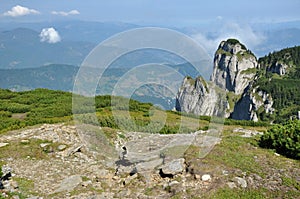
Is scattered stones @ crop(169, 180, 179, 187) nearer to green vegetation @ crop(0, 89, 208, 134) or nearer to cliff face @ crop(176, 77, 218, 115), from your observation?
green vegetation @ crop(0, 89, 208, 134)

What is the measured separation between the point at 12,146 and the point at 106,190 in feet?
26.7

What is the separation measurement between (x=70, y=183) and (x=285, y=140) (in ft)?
40.7

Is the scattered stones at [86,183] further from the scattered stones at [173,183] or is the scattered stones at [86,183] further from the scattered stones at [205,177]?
the scattered stones at [205,177]

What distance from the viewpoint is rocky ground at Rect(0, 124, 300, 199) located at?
14.5m

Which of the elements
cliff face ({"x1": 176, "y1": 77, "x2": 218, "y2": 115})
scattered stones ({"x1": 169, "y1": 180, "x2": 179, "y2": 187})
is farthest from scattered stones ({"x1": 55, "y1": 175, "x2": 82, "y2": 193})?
cliff face ({"x1": 176, "y1": 77, "x2": 218, "y2": 115})

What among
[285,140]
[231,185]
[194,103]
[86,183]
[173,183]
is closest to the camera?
[231,185]

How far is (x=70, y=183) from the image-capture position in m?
15.8

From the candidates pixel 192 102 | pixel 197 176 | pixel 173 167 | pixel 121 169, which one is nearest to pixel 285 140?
pixel 197 176

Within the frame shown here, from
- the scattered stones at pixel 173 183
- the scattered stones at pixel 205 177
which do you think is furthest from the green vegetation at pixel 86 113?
the scattered stones at pixel 205 177

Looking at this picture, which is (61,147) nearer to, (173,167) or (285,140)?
(173,167)

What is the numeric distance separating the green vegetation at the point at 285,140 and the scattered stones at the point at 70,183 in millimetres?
11568

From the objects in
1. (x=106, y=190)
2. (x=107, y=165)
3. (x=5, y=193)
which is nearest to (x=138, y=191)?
(x=106, y=190)

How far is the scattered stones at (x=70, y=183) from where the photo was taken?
50.0 ft

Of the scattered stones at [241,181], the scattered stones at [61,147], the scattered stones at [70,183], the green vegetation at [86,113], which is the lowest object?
the scattered stones at [70,183]
